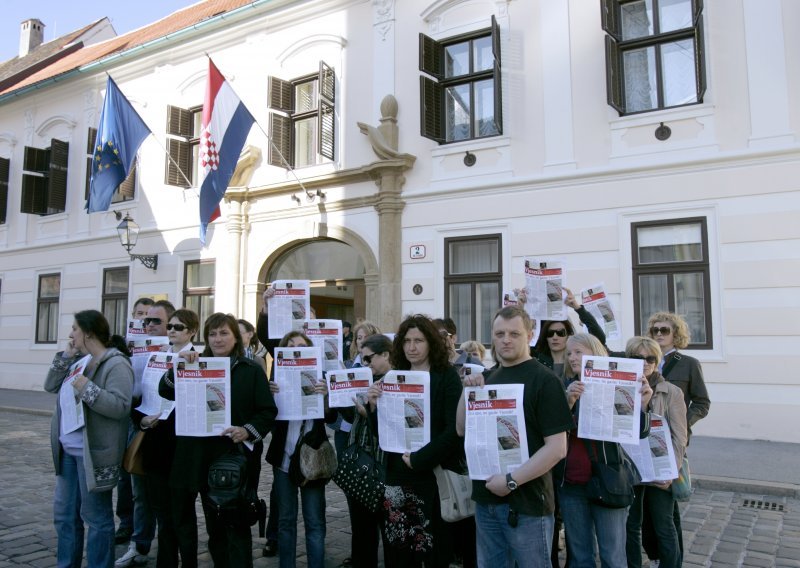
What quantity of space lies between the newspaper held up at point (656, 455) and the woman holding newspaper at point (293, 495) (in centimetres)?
196

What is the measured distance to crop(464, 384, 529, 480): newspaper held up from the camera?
3006 millimetres

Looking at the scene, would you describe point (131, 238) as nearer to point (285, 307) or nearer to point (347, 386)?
point (285, 307)

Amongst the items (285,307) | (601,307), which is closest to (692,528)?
(601,307)

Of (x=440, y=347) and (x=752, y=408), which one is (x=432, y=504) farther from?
(x=752, y=408)

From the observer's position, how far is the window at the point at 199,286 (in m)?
14.1

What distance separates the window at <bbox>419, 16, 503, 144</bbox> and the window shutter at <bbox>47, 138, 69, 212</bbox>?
1072 cm

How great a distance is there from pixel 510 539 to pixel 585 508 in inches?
26.1

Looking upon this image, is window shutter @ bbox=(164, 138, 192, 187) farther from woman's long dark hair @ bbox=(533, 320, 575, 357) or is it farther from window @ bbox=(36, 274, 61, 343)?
woman's long dark hair @ bbox=(533, 320, 575, 357)

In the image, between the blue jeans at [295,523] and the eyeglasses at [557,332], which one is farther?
the eyeglasses at [557,332]

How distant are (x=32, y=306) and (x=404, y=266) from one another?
11.4m

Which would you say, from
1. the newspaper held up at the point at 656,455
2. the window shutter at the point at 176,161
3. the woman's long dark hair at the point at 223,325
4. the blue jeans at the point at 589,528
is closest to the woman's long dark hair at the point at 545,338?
the newspaper held up at the point at 656,455

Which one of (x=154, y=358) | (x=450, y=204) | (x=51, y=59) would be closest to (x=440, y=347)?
(x=154, y=358)

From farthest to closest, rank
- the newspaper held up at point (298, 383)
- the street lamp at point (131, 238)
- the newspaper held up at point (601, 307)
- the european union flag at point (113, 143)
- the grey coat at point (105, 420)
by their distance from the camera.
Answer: the street lamp at point (131, 238) → the european union flag at point (113, 143) → the newspaper held up at point (601, 307) → the newspaper held up at point (298, 383) → the grey coat at point (105, 420)

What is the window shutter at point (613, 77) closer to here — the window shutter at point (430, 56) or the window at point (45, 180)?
the window shutter at point (430, 56)
